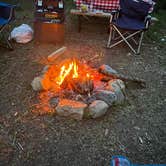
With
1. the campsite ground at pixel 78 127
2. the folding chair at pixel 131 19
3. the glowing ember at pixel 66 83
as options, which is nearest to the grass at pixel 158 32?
the folding chair at pixel 131 19

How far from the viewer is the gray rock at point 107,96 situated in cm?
288

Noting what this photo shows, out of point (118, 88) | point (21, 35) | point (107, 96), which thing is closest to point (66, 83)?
point (107, 96)

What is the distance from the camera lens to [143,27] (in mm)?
4227

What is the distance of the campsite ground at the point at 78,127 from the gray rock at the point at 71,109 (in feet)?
0.22

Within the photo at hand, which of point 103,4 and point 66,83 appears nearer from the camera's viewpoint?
point 66,83

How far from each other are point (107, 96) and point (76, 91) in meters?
0.38

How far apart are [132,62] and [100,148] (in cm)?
207

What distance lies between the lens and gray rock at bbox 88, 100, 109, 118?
2730 mm

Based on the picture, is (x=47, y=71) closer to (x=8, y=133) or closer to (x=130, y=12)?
(x=8, y=133)

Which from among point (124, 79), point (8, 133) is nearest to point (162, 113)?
point (124, 79)

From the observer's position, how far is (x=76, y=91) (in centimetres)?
299

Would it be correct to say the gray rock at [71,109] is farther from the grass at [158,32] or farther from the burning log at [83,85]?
the grass at [158,32]

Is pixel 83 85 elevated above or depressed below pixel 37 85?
above

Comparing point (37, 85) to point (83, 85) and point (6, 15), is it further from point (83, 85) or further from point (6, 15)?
point (6, 15)
